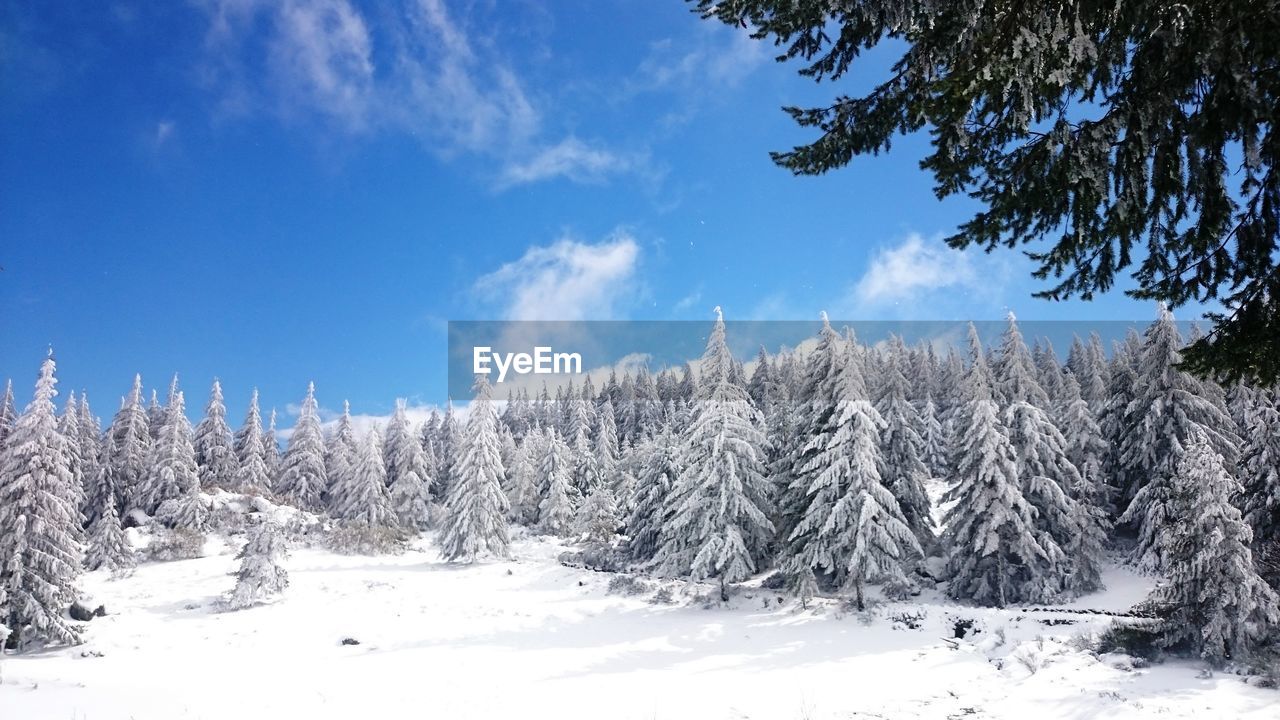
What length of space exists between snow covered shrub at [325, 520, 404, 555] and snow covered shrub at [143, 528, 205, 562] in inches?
290

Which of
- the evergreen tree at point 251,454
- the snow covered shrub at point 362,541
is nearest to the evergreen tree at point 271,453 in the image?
the evergreen tree at point 251,454

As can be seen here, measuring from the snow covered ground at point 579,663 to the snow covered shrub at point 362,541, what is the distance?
10.7m

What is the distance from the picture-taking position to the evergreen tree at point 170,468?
4738 cm

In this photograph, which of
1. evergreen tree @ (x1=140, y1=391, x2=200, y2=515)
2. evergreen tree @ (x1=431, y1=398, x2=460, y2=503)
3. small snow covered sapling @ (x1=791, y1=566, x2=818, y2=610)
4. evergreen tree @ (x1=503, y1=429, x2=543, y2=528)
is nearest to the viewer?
small snow covered sapling @ (x1=791, y1=566, x2=818, y2=610)

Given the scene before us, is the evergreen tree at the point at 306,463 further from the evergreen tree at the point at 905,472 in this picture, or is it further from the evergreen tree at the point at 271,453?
the evergreen tree at the point at 905,472

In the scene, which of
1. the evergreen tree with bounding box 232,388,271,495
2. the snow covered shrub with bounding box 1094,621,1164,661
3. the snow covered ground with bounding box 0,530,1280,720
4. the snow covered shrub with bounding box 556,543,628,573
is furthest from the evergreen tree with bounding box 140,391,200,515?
the snow covered shrub with bounding box 1094,621,1164,661

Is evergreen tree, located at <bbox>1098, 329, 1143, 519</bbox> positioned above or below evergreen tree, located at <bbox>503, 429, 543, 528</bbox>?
above

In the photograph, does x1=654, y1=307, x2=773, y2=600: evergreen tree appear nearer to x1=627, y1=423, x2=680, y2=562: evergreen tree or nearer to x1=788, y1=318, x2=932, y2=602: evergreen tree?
x1=788, y1=318, x2=932, y2=602: evergreen tree

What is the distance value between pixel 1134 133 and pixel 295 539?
4960 centimetres

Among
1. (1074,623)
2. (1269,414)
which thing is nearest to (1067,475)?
(1269,414)

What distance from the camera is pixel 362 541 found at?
42.4 meters

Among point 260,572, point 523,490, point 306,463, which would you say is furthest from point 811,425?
point 306,463

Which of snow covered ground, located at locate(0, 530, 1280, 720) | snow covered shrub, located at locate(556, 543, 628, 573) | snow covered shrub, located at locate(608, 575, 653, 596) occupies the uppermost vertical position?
snow covered ground, located at locate(0, 530, 1280, 720)

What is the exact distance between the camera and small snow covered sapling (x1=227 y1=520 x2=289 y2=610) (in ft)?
91.6
